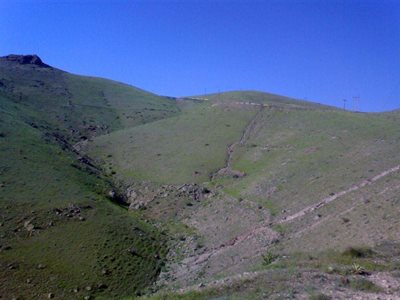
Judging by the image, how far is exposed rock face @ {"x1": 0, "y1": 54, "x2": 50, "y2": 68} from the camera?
12306cm

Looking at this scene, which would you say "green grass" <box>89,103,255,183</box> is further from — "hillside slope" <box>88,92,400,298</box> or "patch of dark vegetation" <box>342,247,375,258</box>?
"patch of dark vegetation" <box>342,247,375,258</box>

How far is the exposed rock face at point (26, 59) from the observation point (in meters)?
123

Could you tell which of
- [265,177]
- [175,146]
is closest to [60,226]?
[265,177]

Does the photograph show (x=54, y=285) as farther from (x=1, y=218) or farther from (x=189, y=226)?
(x=189, y=226)

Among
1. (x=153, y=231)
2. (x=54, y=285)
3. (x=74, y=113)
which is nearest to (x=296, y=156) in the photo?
(x=153, y=231)

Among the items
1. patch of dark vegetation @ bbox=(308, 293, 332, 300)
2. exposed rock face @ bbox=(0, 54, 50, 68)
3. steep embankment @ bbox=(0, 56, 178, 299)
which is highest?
exposed rock face @ bbox=(0, 54, 50, 68)

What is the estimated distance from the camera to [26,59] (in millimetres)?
125250

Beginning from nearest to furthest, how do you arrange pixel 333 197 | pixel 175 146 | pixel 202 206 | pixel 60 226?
pixel 333 197, pixel 60 226, pixel 202 206, pixel 175 146

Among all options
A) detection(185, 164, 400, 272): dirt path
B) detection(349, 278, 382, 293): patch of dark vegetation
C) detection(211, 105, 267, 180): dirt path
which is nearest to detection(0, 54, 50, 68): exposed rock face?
detection(211, 105, 267, 180): dirt path

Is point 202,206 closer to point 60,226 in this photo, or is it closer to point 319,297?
point 60,226

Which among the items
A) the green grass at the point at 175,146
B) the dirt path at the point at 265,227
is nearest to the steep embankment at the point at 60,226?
the dirt path at the point at 265,227

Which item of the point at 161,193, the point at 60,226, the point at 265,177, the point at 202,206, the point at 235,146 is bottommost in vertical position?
the point at 60,226

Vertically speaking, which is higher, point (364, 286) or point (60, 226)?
point (364, 286)

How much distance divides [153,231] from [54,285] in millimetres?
14161
